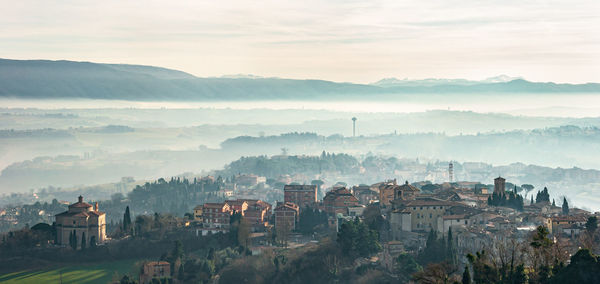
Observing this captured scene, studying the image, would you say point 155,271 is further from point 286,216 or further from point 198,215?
point 198,215

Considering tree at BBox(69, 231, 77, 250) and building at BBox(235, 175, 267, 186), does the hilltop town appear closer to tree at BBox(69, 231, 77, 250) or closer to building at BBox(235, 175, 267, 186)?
tree at BBox(69, 231, 77, 250)

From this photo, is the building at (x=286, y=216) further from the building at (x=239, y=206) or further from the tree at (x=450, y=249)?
the tree at (x=450, y=249)

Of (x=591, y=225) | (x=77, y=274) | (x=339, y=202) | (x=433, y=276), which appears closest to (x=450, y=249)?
(x=591, y=225)

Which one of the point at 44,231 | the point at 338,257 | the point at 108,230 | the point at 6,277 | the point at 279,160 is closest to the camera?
the point at 338,257

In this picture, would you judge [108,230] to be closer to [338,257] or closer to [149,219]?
[149,219]

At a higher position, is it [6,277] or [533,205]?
[533,205]

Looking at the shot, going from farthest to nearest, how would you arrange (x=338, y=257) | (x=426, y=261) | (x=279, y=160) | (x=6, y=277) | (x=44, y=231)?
(x=279, y=160)
(x=44, y=231)
(x=6, y=277)
(x=338, y=257)
(x=426, y=261)

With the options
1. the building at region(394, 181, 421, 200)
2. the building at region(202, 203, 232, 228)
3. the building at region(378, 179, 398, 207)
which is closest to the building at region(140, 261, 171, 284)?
the building at region(202, 203, 232, 228)

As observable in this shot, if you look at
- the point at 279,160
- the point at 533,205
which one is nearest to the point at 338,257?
the point at 533,205
